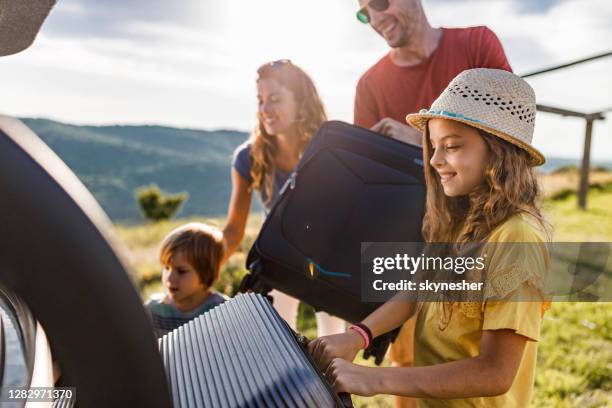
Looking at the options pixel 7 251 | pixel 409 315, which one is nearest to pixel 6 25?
pixel 7 251

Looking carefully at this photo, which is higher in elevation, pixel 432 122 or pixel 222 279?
pixel 432 122

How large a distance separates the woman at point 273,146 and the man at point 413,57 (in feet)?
1.85

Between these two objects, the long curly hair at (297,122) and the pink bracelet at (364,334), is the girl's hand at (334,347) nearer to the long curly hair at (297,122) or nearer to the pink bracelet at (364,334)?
the pink bracelet at (364,334)

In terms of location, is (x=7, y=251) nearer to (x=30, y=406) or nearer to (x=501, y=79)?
(x=30, y=406)

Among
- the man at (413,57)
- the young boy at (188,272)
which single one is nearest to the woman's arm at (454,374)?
the man at (413,57)

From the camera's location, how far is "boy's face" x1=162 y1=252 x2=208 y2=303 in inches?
104

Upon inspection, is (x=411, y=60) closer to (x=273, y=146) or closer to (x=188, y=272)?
(x=273, y=146)

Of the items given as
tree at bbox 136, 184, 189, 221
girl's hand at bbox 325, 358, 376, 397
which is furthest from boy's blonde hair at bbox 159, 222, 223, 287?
tree at bbox 136, 184, 189, 221

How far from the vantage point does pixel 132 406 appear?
47 cm

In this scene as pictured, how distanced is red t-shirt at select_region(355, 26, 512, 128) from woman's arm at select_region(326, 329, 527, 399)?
0.94 m

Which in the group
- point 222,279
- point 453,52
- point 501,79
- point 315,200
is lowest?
point 222,279

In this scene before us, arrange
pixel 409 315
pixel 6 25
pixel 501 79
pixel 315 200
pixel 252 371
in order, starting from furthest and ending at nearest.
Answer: pixel 315 200 < pixel 409 315 < pixel 501 79 < pixel 252 371 < pixel 6 25

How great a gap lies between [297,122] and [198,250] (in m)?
0.74

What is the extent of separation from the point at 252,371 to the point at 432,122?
33.8 inches
